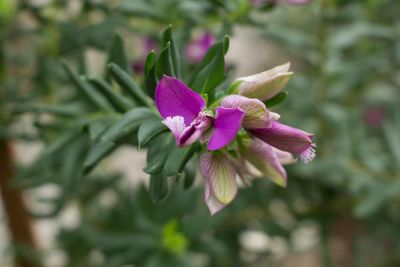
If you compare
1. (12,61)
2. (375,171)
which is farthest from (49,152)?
(375,171)

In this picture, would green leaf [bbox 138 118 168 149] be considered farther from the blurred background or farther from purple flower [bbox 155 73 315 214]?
the blurred background

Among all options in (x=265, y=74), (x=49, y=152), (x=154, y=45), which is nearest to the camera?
(x=265, y=74)

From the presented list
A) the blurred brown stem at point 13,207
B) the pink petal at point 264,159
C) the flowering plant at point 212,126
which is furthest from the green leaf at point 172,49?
the blurred brown stem at point 13,207

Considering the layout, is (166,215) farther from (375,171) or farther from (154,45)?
(375,171)

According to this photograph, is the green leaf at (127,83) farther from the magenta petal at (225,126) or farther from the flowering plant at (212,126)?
the magenta petal at (225,126)

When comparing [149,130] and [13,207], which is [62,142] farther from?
[13,207]

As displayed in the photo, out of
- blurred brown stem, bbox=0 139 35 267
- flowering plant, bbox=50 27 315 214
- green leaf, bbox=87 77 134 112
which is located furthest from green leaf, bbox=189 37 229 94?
blurred brown stem, bbox=0 139 35 267
